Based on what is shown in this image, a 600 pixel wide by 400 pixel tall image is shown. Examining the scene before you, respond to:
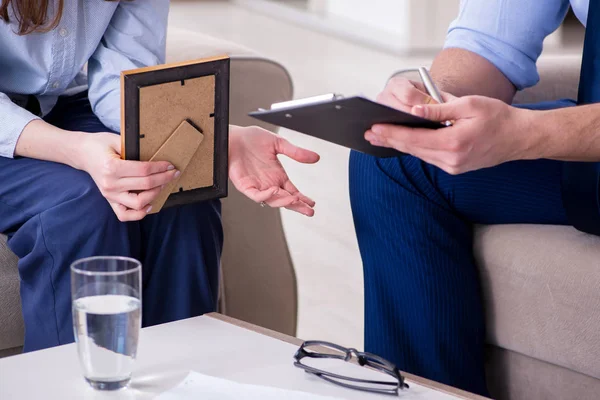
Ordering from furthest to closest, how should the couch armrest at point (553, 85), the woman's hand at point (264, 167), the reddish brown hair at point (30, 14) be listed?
the couch armrest at point (553, 85) < the reddish brown hair at point (30, 14) < the woman's hand at point (264, 167)

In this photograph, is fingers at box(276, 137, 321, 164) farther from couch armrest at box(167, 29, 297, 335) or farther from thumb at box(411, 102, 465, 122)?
couch armrest at box(167, 29, 297, 335)

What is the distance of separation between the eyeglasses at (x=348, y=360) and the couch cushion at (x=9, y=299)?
0.59 m

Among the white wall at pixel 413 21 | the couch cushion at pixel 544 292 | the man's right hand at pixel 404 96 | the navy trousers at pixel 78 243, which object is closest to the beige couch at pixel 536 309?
the couch cushion at pixel 544 292

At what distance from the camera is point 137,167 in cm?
116

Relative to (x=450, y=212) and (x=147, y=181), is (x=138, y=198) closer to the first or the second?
(x=147, y=181)

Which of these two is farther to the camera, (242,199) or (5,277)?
(242,199)

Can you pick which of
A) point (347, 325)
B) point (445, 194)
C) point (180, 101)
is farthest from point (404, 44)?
point (180, 101)

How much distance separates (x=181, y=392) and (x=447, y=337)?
0.59 meters

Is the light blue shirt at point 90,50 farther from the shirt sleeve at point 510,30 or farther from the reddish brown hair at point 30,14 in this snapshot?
the shirt sleeve at point 510,30

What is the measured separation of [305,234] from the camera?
2682mm

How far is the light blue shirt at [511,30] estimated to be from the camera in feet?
5.19

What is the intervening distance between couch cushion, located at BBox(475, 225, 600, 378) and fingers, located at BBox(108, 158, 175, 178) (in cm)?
52

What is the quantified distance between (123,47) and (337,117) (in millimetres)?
567

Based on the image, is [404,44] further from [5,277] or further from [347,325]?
[5,277]
